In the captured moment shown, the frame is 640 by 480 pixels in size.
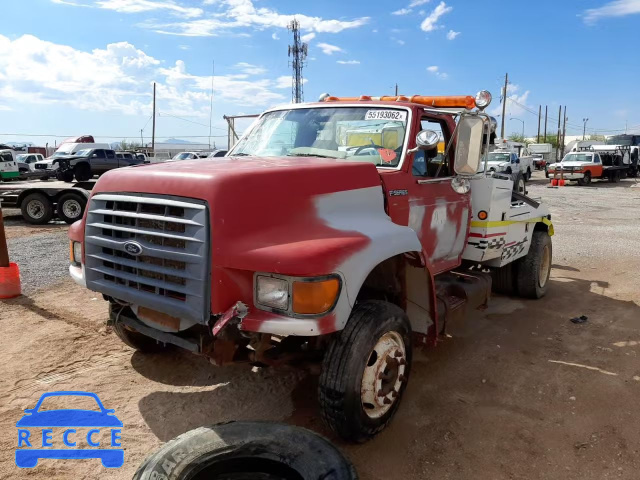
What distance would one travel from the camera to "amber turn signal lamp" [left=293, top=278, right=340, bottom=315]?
2.65m

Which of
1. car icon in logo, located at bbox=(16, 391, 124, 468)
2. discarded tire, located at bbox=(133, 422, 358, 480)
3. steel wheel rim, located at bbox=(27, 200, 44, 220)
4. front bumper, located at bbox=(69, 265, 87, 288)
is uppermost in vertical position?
front bumper, located at bbox=(69, 265, 87, 288)

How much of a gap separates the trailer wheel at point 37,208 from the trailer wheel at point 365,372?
1164 cm

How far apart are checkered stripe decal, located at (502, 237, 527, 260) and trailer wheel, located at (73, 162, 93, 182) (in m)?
24.1

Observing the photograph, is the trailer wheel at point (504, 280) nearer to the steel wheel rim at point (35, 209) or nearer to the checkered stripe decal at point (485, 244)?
the checkered stripe decal at point (485, 244)

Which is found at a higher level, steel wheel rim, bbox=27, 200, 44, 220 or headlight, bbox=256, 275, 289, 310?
headlight, bbox=256, 275, 289, 310

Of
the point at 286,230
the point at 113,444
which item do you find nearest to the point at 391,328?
the point at 286,230

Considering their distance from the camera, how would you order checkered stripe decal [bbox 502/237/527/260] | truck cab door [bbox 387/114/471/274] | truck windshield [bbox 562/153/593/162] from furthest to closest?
truck windshield [bbox 562/153/593/162] → checkered stripe decal [bbox 502/237/527/260] → truck cab door [bbox 387/114/471/274]

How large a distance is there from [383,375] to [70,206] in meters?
11.6

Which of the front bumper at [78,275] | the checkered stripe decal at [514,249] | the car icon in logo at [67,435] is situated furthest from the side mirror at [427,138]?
the car icon in logo at [67,435]

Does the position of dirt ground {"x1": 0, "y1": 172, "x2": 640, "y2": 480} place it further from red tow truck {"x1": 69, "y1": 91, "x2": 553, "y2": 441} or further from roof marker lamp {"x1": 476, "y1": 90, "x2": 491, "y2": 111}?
roof marker lamp {"x1": 476, "y1": 90, "x2": 491, "y2": 111}

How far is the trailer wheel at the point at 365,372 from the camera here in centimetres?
297

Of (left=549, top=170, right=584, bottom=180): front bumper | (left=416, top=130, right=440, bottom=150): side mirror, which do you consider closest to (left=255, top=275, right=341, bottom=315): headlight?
(left=416, top=130, right=440, bottom=150): side mirror

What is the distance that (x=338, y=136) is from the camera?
4.11 m

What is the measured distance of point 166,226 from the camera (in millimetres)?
2863
